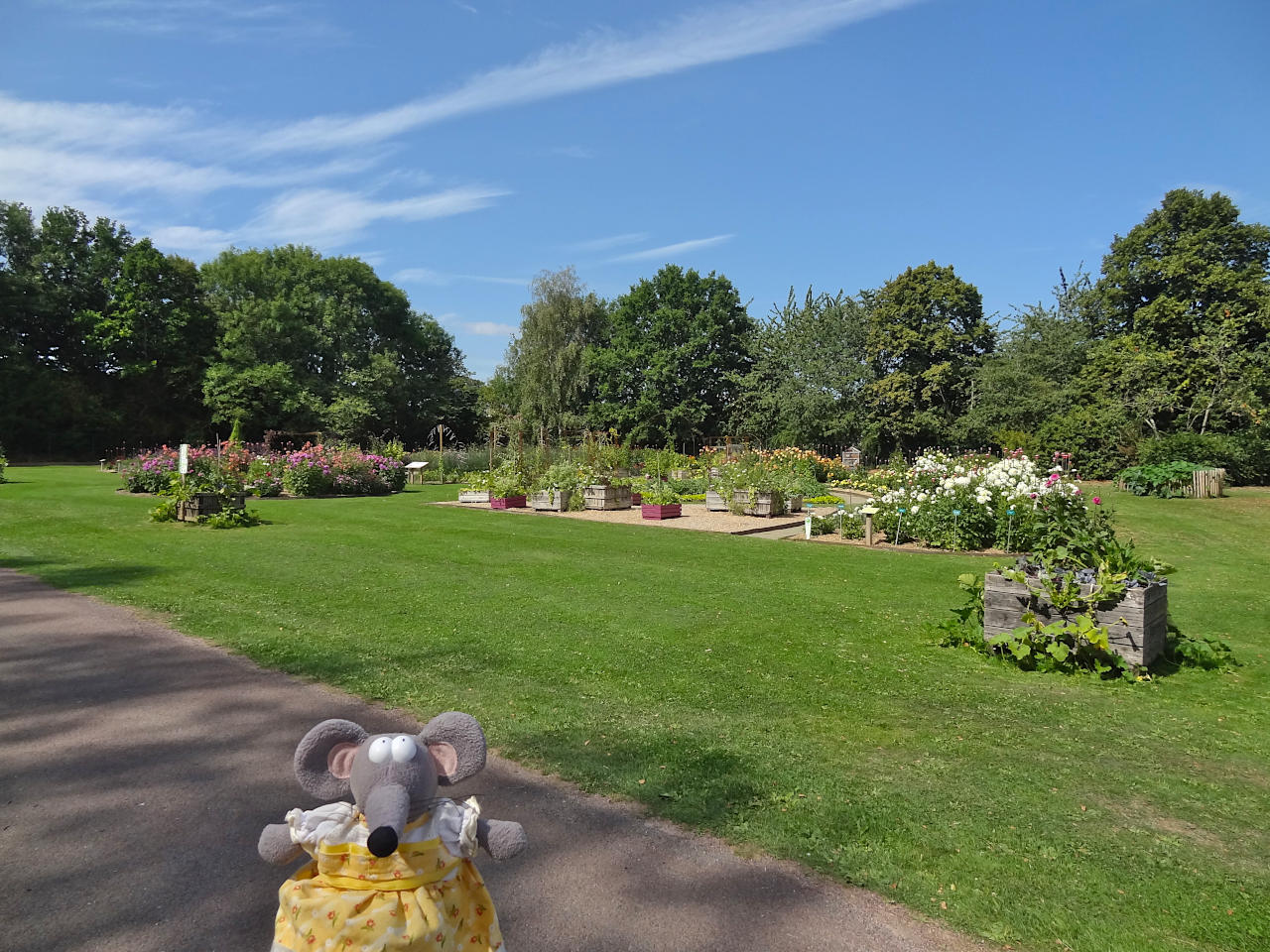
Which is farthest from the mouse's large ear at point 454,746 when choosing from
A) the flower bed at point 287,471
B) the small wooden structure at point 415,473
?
the small wooden structure at point 415,473

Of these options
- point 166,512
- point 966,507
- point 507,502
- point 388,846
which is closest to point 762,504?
point 966,507

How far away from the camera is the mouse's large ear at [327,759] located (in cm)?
200

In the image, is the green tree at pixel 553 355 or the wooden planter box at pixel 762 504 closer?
the wooden planter box at pixel 762 504

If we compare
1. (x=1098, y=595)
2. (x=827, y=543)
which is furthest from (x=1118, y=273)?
(x=1098, y=595)

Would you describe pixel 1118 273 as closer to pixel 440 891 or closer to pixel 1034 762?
pixel 1034 762

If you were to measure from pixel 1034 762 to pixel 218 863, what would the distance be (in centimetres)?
367

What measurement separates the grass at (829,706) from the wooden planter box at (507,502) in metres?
8.51

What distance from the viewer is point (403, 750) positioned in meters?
1.95

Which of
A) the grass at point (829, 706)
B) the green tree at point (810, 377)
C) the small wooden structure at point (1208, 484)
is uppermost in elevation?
the green tree at point (810, 377)

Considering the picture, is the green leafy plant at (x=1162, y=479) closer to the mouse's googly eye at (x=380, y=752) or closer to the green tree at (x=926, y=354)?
the green tree at (x=926, y=354)

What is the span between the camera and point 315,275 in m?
47.2

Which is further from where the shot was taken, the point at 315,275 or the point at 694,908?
the point at 315,275

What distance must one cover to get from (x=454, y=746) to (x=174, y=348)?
162ft

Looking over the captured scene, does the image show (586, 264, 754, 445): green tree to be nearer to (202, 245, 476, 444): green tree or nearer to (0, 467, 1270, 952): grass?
(202, 245, 476, 444): green tree
